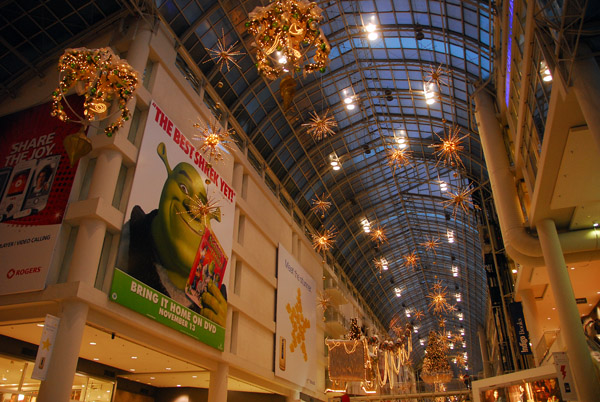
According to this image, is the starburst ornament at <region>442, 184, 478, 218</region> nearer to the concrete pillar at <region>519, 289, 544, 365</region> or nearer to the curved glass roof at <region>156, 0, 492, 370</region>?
the curved glass roof at <region>156, 0, 492, 370</region>

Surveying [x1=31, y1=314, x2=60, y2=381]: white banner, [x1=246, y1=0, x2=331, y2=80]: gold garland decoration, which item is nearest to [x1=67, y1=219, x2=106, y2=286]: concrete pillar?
[x1=31, y1=314, x2=60, y2=381]: white banner

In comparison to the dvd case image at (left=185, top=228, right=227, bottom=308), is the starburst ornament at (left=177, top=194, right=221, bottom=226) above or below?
above

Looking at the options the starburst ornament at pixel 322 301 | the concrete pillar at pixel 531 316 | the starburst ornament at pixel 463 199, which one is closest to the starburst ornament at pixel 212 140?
the starburst ornament at pixel 463 199

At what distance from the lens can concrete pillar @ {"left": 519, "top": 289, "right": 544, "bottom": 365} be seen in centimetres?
2631

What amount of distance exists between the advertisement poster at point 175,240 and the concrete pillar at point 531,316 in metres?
18.4

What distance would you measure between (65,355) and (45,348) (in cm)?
61

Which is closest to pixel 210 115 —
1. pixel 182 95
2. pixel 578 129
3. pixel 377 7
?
pixel 182 95

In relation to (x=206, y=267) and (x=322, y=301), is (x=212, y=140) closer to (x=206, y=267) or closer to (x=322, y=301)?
(x=206, y=267)

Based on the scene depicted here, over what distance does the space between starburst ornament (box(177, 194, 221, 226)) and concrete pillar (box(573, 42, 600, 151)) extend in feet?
48.9

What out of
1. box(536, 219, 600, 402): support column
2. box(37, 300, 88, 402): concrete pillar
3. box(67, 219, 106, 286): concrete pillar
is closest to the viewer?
box(37, 300, 88, 402): concrete pillar

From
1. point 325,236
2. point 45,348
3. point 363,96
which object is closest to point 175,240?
point 45,348

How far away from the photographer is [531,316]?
27.0m

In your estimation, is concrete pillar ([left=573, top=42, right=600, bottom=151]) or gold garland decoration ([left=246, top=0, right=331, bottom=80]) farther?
concrete pillar ([left=573, top=42, right=600, bottom=151])

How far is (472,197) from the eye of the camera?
38812mm
